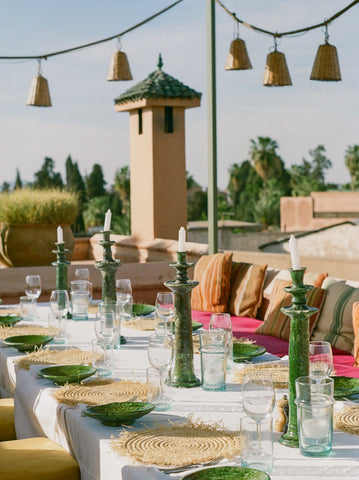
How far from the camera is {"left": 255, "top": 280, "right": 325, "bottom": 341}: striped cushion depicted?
4398 millimetres

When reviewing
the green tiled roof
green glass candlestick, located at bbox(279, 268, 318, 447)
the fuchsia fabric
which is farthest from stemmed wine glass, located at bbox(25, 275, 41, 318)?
the green tiled roof

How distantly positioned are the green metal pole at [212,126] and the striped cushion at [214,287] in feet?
3.00

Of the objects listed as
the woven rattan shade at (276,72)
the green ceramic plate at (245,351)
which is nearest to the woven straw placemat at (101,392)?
the green ceramic plate at (245,351)

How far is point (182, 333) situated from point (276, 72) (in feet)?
9.51

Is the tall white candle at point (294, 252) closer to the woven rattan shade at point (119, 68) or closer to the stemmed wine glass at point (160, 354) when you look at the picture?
the stemmed wine glass at point (160, 354)

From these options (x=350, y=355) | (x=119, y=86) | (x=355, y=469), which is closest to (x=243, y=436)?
(x=355, y=469)

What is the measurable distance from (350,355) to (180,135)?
5.09 m

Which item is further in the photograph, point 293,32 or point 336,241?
point 336,241

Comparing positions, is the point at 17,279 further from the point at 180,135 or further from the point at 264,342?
the point at 180,135

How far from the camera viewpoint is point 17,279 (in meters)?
5.99

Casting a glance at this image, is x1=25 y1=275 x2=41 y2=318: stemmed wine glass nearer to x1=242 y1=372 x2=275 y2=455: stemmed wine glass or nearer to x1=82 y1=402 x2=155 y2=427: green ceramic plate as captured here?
x1=82 y1=402 x2=155 y2=427: green ceramic plate

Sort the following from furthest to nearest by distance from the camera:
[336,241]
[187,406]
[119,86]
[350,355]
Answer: [119,86] < [336,241] < [350,355] < [187,406]

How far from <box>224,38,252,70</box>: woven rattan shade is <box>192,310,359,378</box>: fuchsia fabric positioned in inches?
67.9

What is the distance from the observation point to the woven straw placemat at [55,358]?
3.04 metres
